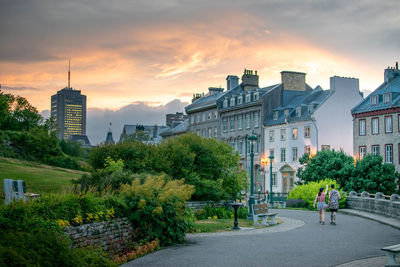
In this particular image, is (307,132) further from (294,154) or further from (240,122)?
(240,122)

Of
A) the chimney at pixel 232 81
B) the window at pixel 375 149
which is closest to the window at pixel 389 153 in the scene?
the window at pixel 375 149

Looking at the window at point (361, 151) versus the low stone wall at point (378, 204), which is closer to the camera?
the low stone wall at point (378, 204)

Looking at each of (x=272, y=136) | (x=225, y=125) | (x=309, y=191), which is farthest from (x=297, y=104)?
(x=309, y=191)

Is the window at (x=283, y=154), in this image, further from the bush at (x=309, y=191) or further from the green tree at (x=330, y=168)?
the bush at (x=309, y=191)

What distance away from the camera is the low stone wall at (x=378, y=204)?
26859mm

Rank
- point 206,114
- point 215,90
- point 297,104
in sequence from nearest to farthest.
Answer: point 297,104 < point 206,114 < point 215,90

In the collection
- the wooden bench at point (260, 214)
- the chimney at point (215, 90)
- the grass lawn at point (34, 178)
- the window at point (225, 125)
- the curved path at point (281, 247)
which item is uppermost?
the chimney at point (215, 90)

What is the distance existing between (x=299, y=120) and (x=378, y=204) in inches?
1491

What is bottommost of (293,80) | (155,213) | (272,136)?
(155,213)

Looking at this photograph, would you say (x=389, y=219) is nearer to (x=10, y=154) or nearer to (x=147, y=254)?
(x=147, y=254)

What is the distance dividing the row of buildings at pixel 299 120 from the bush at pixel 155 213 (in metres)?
39.1

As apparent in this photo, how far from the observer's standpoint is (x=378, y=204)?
29766 millimetres

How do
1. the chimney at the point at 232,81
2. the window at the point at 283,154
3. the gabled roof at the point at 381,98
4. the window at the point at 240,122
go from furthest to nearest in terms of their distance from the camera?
the chimney at the point at 232,81, the window at the point at 240,122, the window at the point at 283,154, the gabled roof at the point at 381,98

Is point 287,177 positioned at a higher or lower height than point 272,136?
lower
